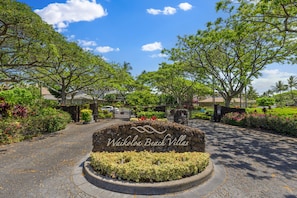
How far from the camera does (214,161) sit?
5.82 meters

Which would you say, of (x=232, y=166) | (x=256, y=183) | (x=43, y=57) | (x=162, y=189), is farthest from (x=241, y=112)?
(x=43, y=57)

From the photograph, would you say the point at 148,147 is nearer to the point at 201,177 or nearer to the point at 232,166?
the point at 201,177

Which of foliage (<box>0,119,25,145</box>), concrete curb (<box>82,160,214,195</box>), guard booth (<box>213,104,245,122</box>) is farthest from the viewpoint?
guard booth (<box>213,104,245,122</box>)

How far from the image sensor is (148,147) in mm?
5629

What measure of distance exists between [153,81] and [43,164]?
2143 cm

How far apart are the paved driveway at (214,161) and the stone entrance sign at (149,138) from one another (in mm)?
984

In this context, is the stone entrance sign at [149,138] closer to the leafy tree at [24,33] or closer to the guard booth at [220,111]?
the leafy tree at [24,33]

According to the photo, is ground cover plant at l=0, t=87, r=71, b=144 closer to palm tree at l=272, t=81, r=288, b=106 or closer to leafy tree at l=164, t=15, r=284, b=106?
leafy tree at l=164, t=15, r=284, b=106

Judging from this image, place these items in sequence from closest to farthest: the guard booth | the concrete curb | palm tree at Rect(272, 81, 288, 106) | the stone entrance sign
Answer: the concrete curb
the stone entrance sign
the guard booth
palm tree at Rect(272, 81, 288, 106)

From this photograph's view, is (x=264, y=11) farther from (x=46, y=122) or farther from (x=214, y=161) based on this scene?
(x=46, y=122)

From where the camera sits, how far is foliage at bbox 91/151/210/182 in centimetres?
405

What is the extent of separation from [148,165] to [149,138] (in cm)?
133

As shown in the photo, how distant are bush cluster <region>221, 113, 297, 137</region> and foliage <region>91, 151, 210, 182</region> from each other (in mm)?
7539

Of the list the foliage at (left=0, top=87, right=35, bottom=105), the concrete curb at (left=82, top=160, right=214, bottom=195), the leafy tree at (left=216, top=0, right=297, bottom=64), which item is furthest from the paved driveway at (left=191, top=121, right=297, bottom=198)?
the foliage at (left=0, top=87, right=35, bottom=105)
